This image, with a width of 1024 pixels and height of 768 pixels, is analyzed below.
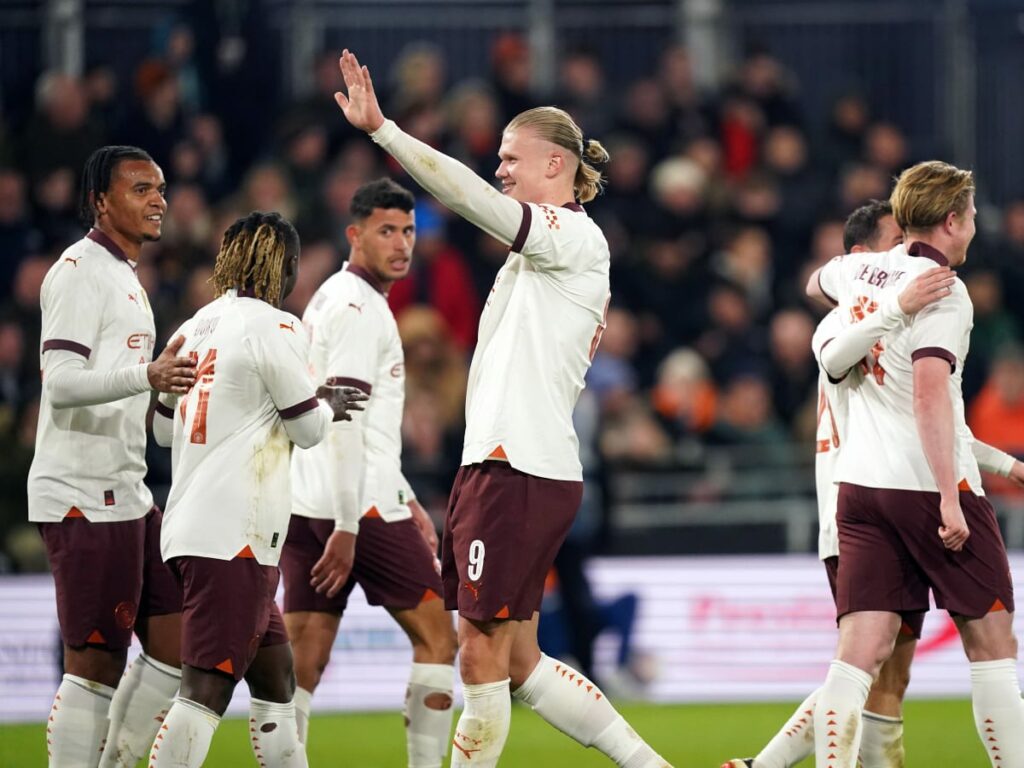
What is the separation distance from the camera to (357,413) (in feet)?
23.3

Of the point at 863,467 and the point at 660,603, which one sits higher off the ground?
the point at 863,467

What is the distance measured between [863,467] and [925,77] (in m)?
11.2

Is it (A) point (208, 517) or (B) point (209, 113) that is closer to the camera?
(A) point (208, 517)

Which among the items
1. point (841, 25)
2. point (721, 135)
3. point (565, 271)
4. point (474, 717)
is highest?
point (841, 25)

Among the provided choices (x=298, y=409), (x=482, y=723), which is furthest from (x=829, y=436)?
(x=298, y=409)

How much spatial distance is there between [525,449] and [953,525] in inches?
62.5

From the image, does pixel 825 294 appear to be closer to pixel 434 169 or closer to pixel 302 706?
pixel 434 169

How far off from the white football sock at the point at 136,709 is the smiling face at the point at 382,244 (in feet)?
7.00

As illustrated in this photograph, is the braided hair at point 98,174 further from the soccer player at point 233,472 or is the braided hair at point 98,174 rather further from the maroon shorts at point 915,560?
the maroon shorts at point 915,560

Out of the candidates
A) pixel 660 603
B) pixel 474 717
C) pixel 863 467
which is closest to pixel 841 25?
pixel 660 603

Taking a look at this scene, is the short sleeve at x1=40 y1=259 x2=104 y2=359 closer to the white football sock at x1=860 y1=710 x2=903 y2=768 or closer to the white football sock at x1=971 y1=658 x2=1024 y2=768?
the white football sock at x1=860 y1=710 x2=903 y2=768

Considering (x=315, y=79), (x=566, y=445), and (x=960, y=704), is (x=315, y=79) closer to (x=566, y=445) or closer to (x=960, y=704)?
(x=960, y=704)

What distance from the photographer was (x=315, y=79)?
15.3 m

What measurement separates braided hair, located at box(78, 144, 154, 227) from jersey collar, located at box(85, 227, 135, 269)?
0.12 meters
